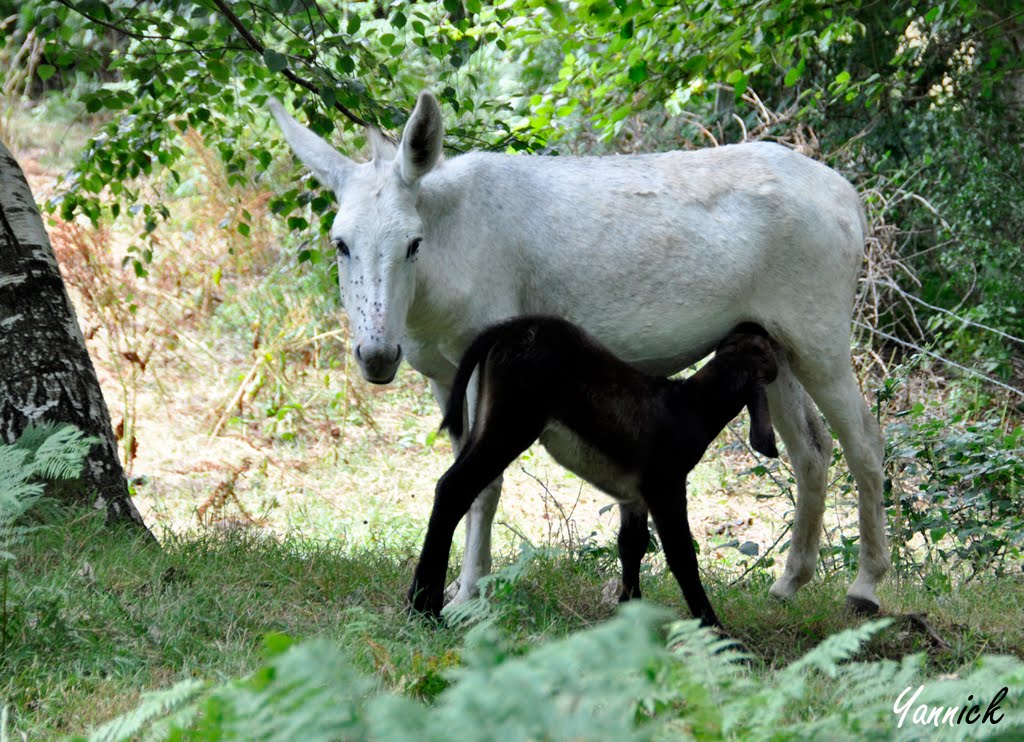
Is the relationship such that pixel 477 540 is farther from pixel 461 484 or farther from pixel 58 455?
pixel 58 455

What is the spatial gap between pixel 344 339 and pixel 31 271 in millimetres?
5187

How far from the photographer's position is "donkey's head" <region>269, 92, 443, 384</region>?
13.1ft

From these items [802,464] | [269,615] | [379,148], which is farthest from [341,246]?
[802,464]

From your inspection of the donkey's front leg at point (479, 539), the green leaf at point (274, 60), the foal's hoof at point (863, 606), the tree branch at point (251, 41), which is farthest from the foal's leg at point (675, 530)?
the green leaf at point (274, 60)

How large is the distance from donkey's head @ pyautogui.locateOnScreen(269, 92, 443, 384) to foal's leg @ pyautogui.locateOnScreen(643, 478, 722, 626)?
3.40ft

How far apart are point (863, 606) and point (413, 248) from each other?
2498mm

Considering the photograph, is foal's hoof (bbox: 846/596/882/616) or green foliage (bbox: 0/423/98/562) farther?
foal's hoof (bbox: 846/596/882/616)

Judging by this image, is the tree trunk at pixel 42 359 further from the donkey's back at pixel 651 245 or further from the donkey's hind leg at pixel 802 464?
the donkey's hind leg at pixel 802 464

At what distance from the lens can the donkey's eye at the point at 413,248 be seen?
4.15 meters

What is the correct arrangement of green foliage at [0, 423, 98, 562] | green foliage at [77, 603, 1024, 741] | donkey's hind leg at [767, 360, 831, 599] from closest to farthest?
green foliage at [77, 603, 1024, 741] → green foliage at [0, 423, 98, 562] → donkey's hind leg at [767, 360, 831, 599]

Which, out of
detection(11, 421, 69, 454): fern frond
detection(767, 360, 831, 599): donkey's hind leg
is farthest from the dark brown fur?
detection(11, 421, 69, 454): fern frond

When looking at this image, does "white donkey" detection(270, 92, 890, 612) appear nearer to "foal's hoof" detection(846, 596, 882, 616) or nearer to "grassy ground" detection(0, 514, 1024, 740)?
"foal's hoof" detection(846, 596, 882, 616)

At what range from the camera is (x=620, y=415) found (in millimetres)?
4031

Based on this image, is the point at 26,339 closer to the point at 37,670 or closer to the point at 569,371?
the point at 37,670
